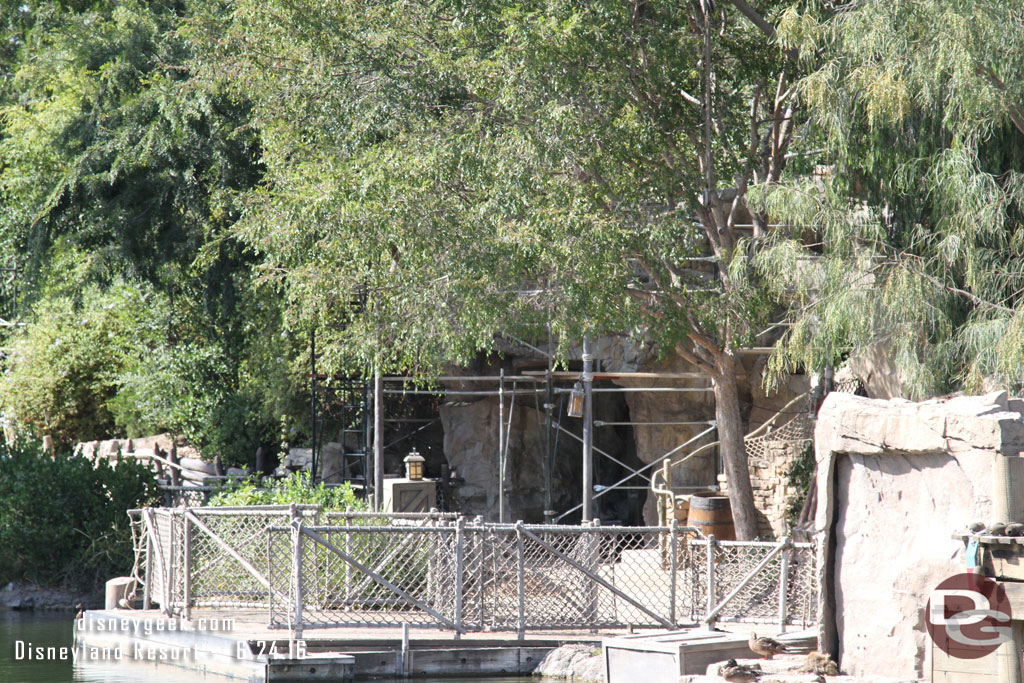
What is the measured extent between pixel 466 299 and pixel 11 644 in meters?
7.13

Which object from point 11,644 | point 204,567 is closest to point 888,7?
point 204,567

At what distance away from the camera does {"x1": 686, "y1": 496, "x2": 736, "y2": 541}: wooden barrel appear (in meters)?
14.0

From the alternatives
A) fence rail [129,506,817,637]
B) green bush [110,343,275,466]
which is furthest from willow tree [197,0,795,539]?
green bush [110,343,275,466]

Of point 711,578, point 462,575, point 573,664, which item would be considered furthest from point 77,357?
point 711,578

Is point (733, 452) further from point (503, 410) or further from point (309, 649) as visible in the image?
point (309, 649)

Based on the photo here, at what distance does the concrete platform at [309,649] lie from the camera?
31.9ft

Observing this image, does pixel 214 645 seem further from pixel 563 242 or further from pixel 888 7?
pixel 888 7

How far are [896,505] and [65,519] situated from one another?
13.6 meters

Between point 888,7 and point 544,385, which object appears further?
point 544,385

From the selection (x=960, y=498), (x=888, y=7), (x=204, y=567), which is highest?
(x=888, y=7)

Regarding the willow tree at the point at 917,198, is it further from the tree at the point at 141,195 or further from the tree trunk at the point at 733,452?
the tree at the point at 141,195

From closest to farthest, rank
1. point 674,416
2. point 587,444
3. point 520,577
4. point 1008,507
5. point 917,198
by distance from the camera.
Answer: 1. point 1008,507
2. point 520,577
3. point 917,198
4. point 587,444
5. point 674,416

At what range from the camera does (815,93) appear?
11312 millimetres

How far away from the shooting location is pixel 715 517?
1404 centimetres
